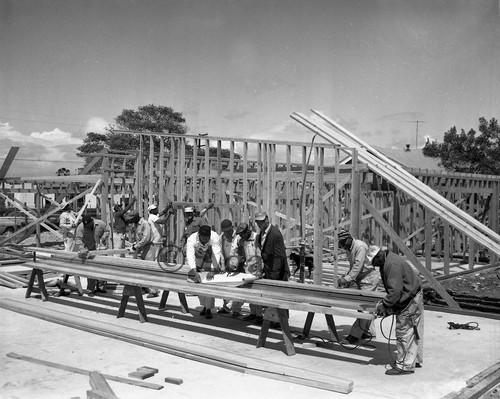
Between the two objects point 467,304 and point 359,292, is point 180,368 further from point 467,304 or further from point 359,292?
point 467,304

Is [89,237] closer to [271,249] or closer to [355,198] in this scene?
[271,249]

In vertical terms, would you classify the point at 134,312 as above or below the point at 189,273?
below

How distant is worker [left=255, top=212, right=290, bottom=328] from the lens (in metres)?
8.34

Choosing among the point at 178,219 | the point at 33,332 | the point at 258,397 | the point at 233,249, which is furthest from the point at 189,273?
the point at 178,219

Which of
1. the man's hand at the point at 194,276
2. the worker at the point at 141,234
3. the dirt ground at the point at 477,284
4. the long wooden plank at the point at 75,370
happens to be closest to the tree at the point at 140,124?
the dirt ground at the point at 477,284

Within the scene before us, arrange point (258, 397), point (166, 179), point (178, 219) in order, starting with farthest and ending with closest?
point (166, 179) → point (178, 219) → point (258, 397)

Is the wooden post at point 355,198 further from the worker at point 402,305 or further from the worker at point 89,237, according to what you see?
the worker at point 89,237

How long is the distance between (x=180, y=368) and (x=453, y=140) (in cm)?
3320

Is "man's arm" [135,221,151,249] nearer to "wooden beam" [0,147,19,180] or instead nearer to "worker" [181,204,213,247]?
"worker" [181,204,213,247]

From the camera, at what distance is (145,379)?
6395mm

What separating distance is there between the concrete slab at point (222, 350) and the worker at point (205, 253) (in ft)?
2.96

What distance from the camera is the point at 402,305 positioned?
6562 millimetres

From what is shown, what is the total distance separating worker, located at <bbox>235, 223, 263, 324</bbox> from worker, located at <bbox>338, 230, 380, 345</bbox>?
1420mm

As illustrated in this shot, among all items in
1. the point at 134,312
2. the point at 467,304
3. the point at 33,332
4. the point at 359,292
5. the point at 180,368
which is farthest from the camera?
the point at 467,304
